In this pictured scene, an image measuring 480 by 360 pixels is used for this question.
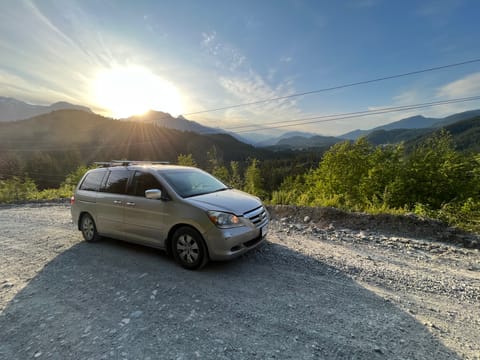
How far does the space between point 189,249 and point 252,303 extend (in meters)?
1.39

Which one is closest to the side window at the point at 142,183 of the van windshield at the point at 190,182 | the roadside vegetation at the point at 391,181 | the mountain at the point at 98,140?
the van windshield at the point at 190,182

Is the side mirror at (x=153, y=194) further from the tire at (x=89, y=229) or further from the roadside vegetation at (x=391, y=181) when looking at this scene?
the roadside vegetation at (x=391, y=181)

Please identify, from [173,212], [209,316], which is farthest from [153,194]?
[209,316]

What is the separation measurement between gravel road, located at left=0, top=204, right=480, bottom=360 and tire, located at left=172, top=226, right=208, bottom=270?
142mm

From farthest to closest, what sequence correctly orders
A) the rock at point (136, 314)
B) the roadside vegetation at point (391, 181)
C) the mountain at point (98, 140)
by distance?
the mountain at point (98, 140) < the roadside vegetation at point (391, 181) < the rock at point (136, 314)

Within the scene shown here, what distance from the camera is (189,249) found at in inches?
141

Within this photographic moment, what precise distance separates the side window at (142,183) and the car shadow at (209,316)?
1.36 meters

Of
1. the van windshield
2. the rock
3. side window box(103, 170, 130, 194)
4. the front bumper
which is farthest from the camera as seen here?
side window box(103, 170, 130, 194)

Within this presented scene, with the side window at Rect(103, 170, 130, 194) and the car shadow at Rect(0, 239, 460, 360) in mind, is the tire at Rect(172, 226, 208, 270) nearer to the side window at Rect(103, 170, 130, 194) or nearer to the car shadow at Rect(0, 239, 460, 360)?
the car shadow at Rect(0, 239, 460, 360)

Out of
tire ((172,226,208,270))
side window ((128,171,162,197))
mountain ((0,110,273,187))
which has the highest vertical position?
mountain ((0,110,273,187))

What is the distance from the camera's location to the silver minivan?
11.2ft

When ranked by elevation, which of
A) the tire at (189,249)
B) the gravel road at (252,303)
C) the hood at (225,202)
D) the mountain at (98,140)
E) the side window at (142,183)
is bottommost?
the gravel road at (252,303)

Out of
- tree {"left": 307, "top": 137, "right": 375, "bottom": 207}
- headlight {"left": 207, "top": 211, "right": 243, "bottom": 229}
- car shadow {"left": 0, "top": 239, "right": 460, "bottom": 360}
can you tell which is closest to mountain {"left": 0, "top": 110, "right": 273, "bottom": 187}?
tree {"left": 307, "top": 137, "right": 375, "bottom": 207}

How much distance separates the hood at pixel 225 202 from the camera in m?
3.52
